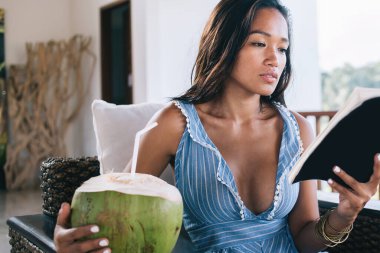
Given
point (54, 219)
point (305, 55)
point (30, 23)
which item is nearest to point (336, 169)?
point (54, 219)

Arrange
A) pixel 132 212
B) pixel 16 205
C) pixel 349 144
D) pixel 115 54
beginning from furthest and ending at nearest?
pixel 115 54, pixel 16 205, pixel 349 144, pixel 132 212

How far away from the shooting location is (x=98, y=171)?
68.8 inches

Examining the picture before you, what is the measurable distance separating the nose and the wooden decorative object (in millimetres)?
5420

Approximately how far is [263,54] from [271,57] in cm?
3

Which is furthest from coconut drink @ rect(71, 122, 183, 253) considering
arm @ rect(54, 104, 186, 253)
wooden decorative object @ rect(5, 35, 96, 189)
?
wooden decorative object @ rect(5, 35, 96, 189)

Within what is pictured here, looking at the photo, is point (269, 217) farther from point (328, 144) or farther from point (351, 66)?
point (351, 66)

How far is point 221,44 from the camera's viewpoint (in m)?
1.40

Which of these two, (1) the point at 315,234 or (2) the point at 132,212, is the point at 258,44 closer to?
(1) the point at 315,234

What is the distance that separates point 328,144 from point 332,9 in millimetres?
4886

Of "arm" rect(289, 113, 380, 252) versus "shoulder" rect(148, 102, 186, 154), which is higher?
"shoulder" rect(148, 102, 186, 154)

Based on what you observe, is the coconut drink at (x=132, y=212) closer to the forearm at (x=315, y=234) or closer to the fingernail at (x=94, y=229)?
the fingernail at (x=94, y=229)

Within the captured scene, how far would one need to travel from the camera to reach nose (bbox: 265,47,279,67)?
4.25 feet

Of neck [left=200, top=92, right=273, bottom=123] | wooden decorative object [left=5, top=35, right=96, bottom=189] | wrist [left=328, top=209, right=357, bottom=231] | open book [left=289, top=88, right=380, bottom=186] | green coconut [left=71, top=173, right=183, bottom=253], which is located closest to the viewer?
green coconut [left=71, top=173, right=183, bottom=253]

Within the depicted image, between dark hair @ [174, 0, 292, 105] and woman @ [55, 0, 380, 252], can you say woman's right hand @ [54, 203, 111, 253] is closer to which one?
woman @ [55, 0, 380, 252]
